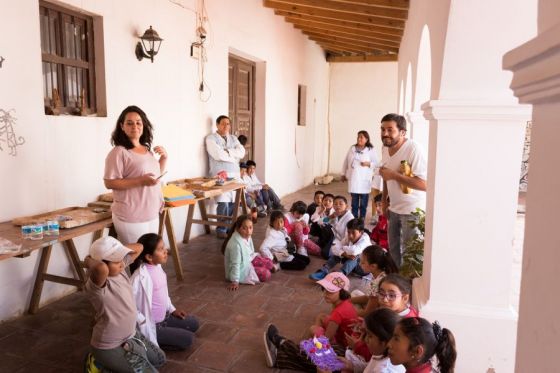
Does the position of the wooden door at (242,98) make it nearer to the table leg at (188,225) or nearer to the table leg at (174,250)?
the table leg at (188,225)

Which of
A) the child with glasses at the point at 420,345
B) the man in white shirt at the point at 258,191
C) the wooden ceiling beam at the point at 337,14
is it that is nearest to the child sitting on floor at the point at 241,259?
the child with glasses at the point at 420,345

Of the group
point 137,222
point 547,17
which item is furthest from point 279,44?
point 547,17

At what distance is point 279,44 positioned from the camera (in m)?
9.38

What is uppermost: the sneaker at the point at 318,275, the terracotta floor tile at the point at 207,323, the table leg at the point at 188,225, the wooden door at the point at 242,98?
the wooden door at the point at 242,98

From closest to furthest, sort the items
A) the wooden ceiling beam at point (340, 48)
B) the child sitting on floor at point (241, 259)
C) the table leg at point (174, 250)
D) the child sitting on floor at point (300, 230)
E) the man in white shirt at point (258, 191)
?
the child sitting on floor at point (241, 259), the table leg at point (174, 250), the child sitting on floor at point (300, 230), the man in white shirt at point (258, 191), the wooden ceiling beam at point (340, 48)

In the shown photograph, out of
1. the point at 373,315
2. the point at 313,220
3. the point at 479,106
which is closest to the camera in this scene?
the point at 373,315

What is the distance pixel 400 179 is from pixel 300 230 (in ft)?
7.43

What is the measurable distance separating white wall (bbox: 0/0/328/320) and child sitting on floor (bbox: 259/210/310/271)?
1477mm

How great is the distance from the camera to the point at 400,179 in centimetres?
354

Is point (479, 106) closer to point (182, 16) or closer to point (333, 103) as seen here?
point (182, 16)

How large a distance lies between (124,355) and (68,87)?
105 inches

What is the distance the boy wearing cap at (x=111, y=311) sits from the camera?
102 inches

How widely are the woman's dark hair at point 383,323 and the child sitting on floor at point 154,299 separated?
55.9 inches

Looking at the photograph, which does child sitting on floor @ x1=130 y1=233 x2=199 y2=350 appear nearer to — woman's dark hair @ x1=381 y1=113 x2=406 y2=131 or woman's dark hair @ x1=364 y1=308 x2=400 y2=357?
woman's dark hair @ x1=364 y1=308 x2=400 y2=357
